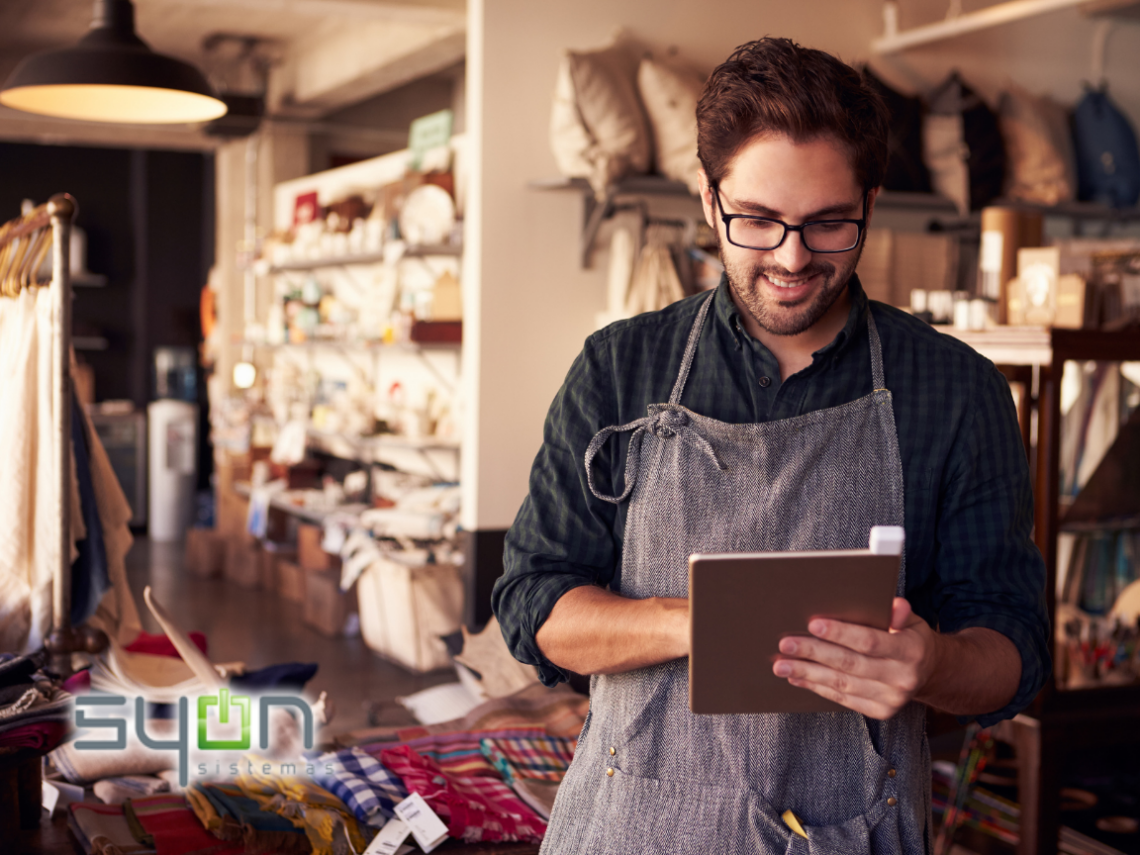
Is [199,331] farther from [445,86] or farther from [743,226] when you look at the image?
[743,226]

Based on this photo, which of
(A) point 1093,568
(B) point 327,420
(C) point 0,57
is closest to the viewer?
(A) point 1093,568

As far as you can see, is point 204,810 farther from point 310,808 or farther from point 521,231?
point 521,231

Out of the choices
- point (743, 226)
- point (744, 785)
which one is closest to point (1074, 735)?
point (744, 785)

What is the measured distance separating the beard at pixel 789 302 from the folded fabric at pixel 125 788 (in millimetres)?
1516

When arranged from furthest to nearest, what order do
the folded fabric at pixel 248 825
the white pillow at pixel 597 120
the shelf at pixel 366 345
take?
the shelf at pixel 366 345 → the white pillow at pixel 597 120 → the folded fabric at pixel 248 825

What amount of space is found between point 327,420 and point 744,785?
19.3 feet

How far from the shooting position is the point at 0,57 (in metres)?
9.37

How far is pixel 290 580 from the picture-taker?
712 centimetres

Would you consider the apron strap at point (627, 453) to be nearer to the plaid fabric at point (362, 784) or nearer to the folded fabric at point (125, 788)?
the plaid fabric at point (362, 784)

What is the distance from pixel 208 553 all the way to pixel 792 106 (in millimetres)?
7284

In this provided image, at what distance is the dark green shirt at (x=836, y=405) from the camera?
140 centimetres

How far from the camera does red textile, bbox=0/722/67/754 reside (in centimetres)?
182

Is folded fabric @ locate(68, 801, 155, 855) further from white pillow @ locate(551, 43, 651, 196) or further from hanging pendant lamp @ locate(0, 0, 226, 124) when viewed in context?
white pillow @ locate(551, 43, 651, 196)

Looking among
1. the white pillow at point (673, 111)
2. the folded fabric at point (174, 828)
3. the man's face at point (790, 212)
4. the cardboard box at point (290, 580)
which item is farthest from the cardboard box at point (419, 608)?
the man's face at point (790, 212)
